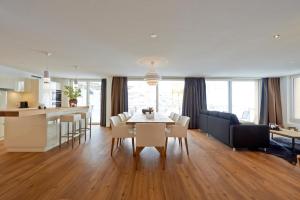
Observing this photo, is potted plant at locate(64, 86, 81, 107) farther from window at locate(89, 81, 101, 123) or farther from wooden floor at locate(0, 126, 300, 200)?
window at locate(89, 81, 101, 123)

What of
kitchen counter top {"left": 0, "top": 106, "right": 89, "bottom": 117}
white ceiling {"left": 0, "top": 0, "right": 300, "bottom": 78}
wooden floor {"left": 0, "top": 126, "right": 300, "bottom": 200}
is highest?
white ceiling {"left": 0, "top": 0, "right": 300, "bottom": 78}

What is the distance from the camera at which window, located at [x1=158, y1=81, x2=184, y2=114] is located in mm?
9008

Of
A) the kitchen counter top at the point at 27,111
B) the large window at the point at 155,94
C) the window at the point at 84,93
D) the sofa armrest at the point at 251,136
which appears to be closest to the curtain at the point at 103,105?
the window at the point at 84,93

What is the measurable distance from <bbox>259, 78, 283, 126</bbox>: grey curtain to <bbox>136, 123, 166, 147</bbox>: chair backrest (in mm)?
7377

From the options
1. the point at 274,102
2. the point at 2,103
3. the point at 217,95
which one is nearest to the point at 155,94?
the point at 217,95

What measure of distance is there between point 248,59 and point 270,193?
149 inches

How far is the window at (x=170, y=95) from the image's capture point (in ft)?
29.6

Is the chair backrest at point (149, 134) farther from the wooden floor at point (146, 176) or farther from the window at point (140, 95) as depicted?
the window at point (140, 95)

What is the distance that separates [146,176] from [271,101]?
8063 mm

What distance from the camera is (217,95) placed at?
912cm

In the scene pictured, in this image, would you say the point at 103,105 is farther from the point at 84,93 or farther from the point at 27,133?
the point at 27,133

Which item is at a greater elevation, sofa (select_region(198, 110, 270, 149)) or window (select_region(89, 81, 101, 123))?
window (select_region(89, 81, 101, 123))

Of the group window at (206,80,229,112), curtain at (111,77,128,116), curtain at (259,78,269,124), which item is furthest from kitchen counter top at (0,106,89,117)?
curtain at (259,78,269,124)

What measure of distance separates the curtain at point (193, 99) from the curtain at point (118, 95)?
2.68 metres
